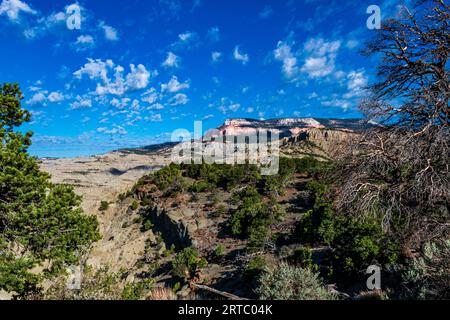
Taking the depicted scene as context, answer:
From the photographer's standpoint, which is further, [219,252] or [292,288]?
[219,252]

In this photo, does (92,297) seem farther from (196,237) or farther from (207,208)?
(207,208)

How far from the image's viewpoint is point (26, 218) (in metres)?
9.38

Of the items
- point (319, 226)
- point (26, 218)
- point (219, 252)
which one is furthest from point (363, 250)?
point (26, 218)

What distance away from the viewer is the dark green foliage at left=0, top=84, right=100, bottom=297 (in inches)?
357

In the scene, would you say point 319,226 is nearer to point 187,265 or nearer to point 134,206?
point 187,265

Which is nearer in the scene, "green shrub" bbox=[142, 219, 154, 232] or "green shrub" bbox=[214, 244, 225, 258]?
"green shrub" bbox=[214, 244, 225, 258]

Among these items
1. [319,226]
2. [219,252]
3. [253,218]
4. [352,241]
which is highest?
[319,226]

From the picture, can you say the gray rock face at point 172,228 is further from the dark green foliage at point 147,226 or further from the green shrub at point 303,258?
the green shrub at point 303,258

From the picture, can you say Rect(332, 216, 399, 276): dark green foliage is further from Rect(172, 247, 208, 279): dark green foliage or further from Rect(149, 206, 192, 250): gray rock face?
Rect(149, 206, 192, 250): gray rock face

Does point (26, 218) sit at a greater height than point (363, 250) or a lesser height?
greater

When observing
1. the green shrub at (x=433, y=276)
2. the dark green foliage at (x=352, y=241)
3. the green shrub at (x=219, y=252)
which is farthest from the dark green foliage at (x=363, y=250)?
the green shrub at (x=219, y=252)

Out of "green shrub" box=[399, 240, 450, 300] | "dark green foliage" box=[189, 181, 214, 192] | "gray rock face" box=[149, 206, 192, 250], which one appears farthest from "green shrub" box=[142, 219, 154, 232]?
"green shrub" box=[399, 240, 450, 300]

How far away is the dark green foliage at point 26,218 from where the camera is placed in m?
9.08
